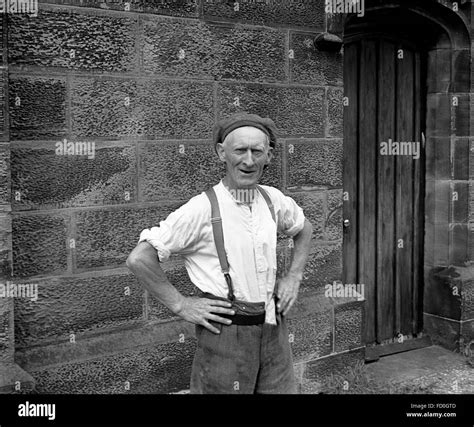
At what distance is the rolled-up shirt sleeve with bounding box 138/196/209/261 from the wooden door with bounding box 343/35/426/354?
303 centimetres

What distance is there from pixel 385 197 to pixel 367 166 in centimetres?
38

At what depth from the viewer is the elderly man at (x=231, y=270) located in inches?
120

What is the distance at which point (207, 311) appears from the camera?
3.03 metres

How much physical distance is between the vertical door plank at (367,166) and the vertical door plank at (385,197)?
0.22 ft

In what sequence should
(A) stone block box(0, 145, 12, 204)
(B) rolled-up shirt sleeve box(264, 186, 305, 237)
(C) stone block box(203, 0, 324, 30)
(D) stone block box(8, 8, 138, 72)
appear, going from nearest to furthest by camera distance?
(B) rolled-up shirt sleeve box(264, 186, 305, 237), (A) stone block box(0, 145, 12, 204), (D) stone block box(8, 8, 138, 72), (C) stone block box(203, 0, 324, 30)

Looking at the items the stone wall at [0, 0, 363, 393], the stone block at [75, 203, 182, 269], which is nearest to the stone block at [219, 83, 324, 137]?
the stone wall at [0, 0, 363, 393]

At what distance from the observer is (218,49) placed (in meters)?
4.71

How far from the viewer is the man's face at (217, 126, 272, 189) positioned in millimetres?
3104

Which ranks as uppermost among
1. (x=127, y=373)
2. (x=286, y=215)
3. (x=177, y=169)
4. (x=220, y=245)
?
(x=177, y=169)

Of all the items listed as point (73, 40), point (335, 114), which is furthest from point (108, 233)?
point (335, 114)

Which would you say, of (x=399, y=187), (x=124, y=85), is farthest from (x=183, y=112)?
(x=399, y=187)

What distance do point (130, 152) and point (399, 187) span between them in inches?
117

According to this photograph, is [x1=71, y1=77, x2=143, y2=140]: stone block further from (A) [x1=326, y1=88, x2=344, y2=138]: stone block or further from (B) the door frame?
(B) the door frame

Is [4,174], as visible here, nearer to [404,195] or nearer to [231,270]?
[231,270]
